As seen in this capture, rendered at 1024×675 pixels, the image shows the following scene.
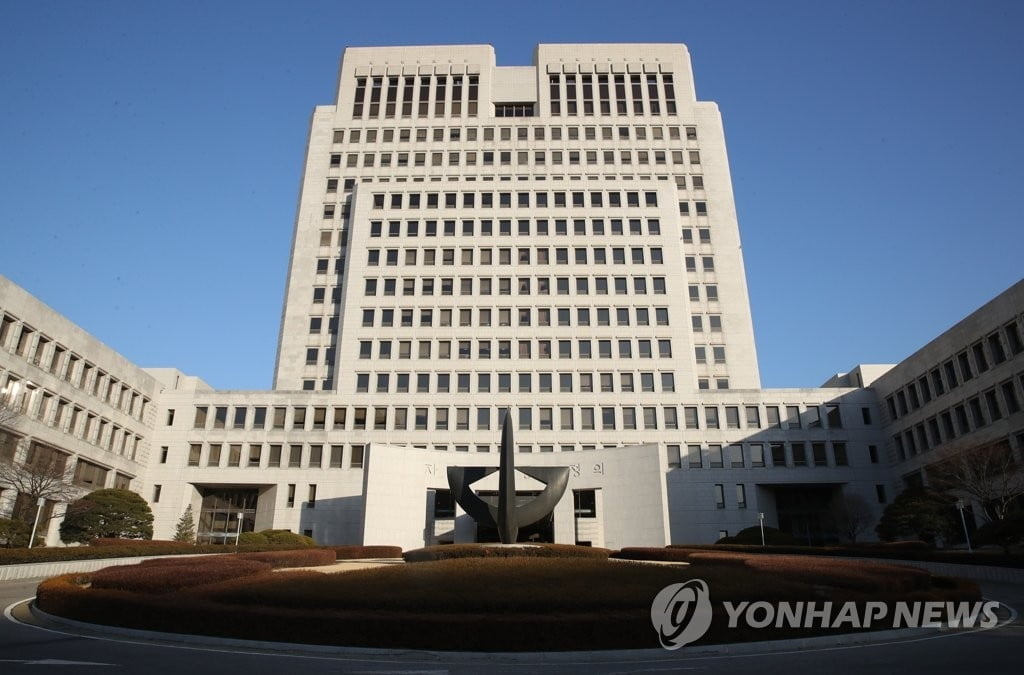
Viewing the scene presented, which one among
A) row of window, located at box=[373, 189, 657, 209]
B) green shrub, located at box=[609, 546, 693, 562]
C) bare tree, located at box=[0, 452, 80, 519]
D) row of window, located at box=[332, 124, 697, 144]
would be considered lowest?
green shrub, located at box=[609, 546, 693, 562]

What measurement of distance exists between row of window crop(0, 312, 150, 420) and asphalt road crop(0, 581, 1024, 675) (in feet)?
117

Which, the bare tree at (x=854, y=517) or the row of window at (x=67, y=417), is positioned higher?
the row of window at (x=67, y=417)

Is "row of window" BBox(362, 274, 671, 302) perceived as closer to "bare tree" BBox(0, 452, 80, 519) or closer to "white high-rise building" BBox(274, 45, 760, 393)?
"white high-rise building" BBox(274, 45, 760, 393)

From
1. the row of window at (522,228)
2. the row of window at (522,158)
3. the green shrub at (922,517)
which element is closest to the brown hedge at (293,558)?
the green shrub at (922,517)

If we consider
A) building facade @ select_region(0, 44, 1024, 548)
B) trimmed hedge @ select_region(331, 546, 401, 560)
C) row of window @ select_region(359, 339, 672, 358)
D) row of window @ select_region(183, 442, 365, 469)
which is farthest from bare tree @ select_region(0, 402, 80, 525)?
row of window @ select_region(359, 339, 672, 358)

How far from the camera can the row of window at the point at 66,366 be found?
138 feet

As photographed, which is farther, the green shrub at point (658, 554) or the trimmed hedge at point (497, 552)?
the green shrub at point (658, 554)

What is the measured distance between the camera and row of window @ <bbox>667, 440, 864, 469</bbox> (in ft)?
192

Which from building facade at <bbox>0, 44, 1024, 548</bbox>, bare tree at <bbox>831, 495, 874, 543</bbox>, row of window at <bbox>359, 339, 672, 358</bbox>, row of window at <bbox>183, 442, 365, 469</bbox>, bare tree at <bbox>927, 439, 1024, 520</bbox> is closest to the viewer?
bare tree at <bbox>927, 439, 1024, 520</bbox>

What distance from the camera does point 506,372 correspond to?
62500mm

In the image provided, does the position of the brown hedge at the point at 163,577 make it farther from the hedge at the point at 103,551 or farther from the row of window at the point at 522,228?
the row of window at the point at 522,228

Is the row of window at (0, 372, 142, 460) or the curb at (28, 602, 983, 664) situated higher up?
the row of window at (0, 372, 142, 460)

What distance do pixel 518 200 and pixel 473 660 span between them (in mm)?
62121

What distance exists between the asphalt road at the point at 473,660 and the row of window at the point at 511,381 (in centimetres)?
4755
